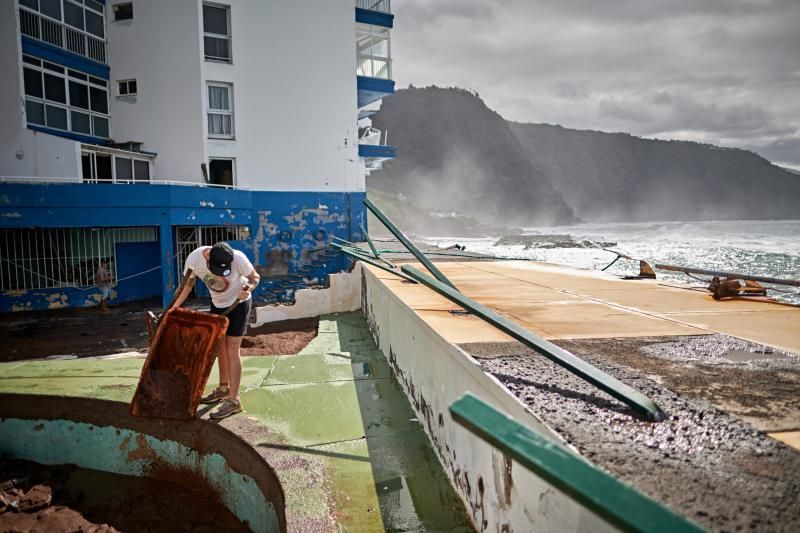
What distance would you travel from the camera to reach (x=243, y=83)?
1711 centimetres

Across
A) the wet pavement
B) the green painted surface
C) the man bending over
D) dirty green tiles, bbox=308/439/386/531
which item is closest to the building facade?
the green painted surface

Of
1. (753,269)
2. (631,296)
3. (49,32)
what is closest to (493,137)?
(753,269)

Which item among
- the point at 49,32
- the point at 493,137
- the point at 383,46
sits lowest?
the point at 49,32

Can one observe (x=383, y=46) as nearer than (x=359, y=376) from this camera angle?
No

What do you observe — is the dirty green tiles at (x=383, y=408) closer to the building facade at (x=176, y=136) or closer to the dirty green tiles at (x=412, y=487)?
the dirty green tiles at (x=412, y=487)

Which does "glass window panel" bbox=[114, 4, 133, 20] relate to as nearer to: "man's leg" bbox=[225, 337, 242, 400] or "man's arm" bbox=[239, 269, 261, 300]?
"man's arm" bbox=[239, 269, 261, 300]

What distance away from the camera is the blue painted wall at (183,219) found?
12.4m

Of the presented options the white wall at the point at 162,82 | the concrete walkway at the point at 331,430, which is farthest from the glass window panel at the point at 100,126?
the concrete walkway at the point at 331,430

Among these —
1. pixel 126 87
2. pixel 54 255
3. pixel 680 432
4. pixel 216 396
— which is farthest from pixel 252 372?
pixel 126 87

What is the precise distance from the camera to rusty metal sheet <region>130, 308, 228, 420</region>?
13.2 ft

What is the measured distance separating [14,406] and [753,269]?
41369 millimetres

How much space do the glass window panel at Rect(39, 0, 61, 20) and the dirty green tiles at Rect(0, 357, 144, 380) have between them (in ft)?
48.3

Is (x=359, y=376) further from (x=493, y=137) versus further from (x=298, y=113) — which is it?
(x=493, y=137)

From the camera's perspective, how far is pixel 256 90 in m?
17.3
